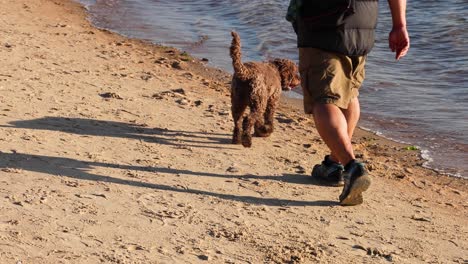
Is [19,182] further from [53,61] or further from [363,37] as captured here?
[53,61]

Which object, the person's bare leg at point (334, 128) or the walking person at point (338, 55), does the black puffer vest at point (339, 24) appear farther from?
the person's bare leg at point (334, 128)

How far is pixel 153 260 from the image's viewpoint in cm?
436

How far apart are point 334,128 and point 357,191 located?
0.46 meters

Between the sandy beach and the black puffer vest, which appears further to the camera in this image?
the black puffer vest

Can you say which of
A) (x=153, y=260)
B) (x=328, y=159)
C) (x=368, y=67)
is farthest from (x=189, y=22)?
(x=153, y=260)

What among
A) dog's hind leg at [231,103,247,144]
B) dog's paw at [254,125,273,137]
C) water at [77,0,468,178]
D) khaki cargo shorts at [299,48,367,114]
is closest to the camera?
khaki cargo shorts at [299,48,367,114]

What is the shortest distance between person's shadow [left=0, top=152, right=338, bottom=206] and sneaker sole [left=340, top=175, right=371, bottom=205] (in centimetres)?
15

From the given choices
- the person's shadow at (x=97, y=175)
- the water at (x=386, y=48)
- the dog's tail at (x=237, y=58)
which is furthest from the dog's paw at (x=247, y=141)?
the water at (x=386, y=48)

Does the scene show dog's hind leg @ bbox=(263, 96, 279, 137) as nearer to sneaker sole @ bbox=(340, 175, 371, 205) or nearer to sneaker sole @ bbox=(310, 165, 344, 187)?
sneaker sole @ bbox=(310, 165, 344, 187)

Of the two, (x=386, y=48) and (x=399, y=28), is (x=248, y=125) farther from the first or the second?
(x=386, y=48)

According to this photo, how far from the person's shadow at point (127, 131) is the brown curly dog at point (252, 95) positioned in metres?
0.26

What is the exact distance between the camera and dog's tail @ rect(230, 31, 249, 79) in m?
6.30

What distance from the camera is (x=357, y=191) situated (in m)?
5.29

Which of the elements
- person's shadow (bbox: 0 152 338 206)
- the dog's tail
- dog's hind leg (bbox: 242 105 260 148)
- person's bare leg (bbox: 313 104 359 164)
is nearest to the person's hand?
person's bare leg (bbox: 313 104 359 164)
